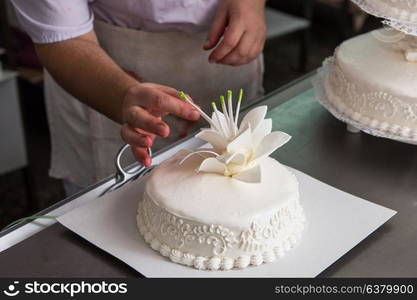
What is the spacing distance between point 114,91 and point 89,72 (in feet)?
0.33

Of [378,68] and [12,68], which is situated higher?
[378,68]

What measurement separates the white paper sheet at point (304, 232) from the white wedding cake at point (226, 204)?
15 mm

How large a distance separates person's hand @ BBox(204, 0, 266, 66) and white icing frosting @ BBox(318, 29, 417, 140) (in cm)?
18

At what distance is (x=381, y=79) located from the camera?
1116mm

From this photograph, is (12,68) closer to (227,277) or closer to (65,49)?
(65,49)

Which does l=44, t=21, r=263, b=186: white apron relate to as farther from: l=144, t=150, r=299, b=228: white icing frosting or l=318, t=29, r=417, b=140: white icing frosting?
l=144, t=150, r=299, b=228: white icing frosting

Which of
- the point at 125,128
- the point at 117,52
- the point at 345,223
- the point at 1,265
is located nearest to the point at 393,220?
the point at 345,223

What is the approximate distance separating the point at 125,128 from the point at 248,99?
603mm

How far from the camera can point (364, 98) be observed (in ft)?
3.72

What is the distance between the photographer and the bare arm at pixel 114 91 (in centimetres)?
95

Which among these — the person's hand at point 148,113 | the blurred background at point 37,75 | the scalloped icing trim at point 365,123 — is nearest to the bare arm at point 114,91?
the person's hand at point 148,113

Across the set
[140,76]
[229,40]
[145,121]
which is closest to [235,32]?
[229,40]

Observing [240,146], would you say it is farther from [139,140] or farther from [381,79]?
[381,79]

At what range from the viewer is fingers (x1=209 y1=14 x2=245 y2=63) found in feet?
4.12
